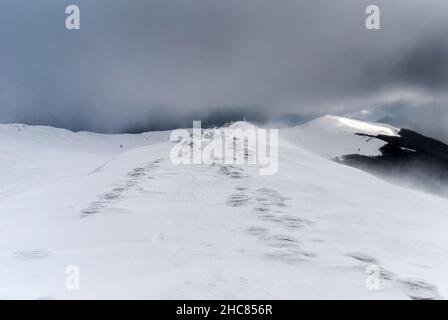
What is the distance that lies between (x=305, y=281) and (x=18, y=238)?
7.59 metres

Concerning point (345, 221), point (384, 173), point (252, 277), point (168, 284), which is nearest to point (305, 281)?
point (252, 277)

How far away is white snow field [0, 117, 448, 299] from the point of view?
688 centimetres

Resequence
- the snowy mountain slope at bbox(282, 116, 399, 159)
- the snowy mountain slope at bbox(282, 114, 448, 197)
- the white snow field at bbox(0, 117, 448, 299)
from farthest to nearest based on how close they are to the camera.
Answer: the snowy mountain slope at bbox(282, 116, 399, 159), the snowy mountain slope at bbox(282, 114, 448, 197), the white snow field at bbox(0, 117, 448, 299)

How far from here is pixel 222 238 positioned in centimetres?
941

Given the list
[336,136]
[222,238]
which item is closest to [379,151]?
[336,136]

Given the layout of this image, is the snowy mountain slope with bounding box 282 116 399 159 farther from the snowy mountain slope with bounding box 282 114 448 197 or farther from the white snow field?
the white snow field

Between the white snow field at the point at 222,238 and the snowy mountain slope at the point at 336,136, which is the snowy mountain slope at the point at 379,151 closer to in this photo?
the snowy mountain slope at the point at 336,136

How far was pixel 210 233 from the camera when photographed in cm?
980

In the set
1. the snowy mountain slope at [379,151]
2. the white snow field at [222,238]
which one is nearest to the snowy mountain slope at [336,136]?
the snowy mountain slope at [379,151]

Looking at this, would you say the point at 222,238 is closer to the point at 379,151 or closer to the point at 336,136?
the point at 336,136

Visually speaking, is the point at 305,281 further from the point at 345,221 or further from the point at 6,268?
the point at 6,268

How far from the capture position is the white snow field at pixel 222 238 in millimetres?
6875

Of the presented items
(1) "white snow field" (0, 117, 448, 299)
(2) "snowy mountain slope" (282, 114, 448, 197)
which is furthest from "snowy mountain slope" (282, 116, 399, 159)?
(1) "white snow field" (0, 117, 448, 299)

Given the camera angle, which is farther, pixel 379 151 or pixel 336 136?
pixel 336 136
